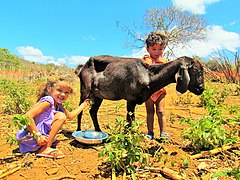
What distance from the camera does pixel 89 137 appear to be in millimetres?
3885

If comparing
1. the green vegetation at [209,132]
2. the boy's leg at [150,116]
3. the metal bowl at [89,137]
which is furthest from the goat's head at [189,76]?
the metal bowl at [89,137]

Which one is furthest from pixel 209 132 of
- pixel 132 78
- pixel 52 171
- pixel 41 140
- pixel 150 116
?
pixel 41 140

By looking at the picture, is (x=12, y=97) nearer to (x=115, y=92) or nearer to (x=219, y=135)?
(x=115, y=92)

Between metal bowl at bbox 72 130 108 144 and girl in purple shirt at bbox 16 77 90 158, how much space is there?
16.2 inches

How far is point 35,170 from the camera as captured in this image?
9.51 feet

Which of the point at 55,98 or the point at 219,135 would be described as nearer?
the point at 219,135

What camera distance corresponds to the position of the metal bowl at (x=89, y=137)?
3.59 m

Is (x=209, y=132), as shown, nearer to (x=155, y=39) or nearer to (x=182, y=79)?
(x=182, y=79)

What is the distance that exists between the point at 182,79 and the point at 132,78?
719mm

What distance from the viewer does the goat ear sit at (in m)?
3.23

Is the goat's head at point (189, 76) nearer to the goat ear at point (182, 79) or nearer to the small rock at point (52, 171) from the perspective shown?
the goat ear at point (182, 79)

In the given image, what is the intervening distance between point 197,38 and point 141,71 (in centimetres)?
2431

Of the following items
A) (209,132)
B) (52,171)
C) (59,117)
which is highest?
(59,117)

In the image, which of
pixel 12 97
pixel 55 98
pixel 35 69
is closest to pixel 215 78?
pixel 12 97
